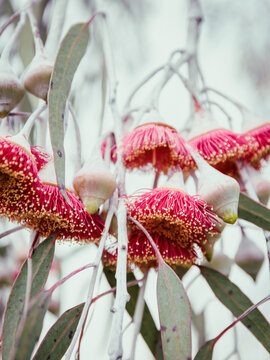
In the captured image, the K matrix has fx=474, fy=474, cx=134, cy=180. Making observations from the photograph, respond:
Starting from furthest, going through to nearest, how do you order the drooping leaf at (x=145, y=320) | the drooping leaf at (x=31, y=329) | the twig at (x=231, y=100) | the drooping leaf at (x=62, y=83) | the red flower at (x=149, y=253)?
1. the twig at (x=231, y=100)
2. the drooping leaf at (x=145, y=320)
3. the red flower at (x=149, y=253)
4. the drooping leaf at (x=62, y=83)
5. the drooping leaf at (x=31, y=329)

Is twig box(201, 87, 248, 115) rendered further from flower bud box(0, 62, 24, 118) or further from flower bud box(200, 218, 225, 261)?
flower bud box(0, 62, 24, 118)

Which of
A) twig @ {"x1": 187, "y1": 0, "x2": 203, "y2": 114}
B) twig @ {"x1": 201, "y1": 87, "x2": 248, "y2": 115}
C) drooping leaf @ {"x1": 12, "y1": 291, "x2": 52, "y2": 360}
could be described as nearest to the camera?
drooping leaf @ {"x1": 12, "y1": 291, "x2": 52, "y2": 360}

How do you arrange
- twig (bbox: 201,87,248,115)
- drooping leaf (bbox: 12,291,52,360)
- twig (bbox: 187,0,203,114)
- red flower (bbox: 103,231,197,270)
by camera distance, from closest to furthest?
drooping leaf (bbox: 12,291,52,360) → red flower (bbox: 103,231,197,270) → twig (bbox: 201,87,248,115) → twig (bbox: 187,0,203,114)

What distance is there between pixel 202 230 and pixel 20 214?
1.02ft

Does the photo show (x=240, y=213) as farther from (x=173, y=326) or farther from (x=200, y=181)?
(x=173, y=326)

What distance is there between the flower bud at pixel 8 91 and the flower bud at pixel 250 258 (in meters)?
0.58

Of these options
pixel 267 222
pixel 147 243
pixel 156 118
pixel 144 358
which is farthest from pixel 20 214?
pixel 144 358

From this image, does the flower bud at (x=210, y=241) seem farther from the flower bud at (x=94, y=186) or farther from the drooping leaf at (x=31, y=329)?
the drooping leaf at (x=31, y=329)

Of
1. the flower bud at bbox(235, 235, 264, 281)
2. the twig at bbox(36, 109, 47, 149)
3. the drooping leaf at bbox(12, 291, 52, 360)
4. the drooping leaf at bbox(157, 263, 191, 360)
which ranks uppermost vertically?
the twig at bbox(36, 109, 47, 149)

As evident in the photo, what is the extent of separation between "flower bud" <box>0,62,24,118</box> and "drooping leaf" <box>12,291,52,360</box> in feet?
1.18

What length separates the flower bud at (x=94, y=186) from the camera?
0.74 m

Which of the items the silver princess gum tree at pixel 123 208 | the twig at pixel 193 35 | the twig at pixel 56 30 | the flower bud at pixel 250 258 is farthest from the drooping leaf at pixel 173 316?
the twig at pixel 193 35

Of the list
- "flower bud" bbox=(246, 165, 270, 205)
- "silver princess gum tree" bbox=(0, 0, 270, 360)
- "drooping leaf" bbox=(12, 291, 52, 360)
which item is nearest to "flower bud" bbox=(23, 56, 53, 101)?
"silver princess gum tree" bbox=(0, 0, 270, 360)

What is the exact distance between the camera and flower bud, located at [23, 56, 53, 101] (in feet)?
2.73
